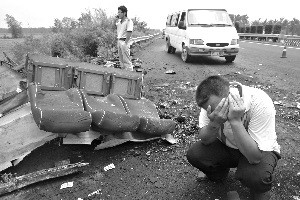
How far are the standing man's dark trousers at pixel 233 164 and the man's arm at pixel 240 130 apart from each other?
0.11 m

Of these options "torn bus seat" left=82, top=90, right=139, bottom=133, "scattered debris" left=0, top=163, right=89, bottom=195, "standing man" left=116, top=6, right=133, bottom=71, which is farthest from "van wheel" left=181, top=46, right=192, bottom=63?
"scattered debris" left=0, top=163, right=89, bottom=195

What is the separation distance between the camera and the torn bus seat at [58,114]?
106 inches

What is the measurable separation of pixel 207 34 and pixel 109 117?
6933 mm

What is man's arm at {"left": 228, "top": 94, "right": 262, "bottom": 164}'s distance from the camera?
6.56 ft

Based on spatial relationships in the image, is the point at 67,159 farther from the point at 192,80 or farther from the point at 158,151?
the point at 192,80

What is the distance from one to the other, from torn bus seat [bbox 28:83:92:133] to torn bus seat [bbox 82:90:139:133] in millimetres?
101

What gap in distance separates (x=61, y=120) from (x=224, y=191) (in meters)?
1.75

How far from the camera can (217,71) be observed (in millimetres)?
8219

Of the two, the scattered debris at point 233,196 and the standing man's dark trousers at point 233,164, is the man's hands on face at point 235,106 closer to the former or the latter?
the standing man's dark trousers at point 233,164

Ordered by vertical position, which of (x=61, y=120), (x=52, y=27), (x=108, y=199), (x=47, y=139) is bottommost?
(x=108, y=199)

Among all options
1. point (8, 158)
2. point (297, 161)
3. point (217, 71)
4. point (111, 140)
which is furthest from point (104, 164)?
point (217, 71)

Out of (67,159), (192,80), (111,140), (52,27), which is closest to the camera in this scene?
(67,159)

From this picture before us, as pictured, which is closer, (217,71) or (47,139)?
(47,139)

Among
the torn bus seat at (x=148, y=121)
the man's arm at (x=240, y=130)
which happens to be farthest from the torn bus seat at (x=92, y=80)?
the man's arm at (x=240, y=130)
